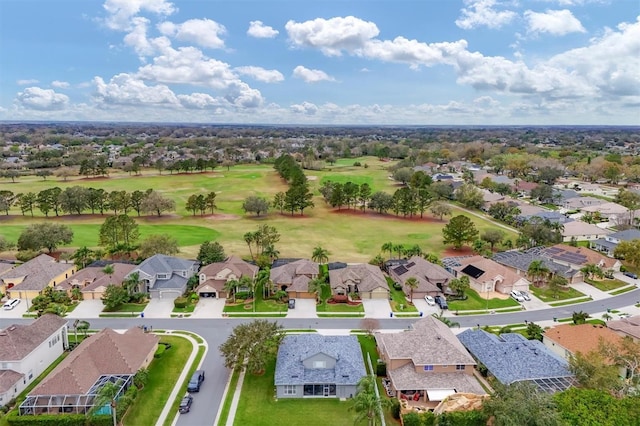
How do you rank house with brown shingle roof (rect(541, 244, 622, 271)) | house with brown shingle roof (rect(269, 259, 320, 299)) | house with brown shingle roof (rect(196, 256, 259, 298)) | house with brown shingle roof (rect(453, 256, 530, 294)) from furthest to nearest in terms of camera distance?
house with brown shingle roof (rect(541, 244, 622, 271)) < house with brown shingle roof (rect(453, 256, 530, 294)) < house with brown shingle roof (rect(269, 259, 320, 299)) < house with brown shingle roof (rect(196, 256, 259, 298))

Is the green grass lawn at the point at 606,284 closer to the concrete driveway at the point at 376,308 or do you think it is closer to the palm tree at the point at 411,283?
the palm tree at the point at 411,283

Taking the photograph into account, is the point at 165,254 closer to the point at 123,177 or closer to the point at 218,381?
the point at 218,381

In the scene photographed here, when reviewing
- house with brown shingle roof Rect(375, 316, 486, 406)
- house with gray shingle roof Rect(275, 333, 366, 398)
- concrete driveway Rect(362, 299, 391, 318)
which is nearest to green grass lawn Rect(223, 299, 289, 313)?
concrete driveway Rect(362, 299, 391, 318)

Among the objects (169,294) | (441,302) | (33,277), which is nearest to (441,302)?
(441,302)

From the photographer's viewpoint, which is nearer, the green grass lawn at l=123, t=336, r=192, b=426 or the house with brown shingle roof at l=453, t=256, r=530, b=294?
the green grass lawn at l=123, t=336, r=192, b=426

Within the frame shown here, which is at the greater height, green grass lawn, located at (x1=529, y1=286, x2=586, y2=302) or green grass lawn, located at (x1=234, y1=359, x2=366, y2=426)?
green grass lawn, located at (x1=234, y1=359, x2=366, y2=426)

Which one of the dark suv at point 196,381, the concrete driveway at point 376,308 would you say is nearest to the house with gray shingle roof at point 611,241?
the concrete driveway at point 376,308

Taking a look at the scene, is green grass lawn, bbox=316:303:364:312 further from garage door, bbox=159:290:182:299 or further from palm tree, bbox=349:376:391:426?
palm tree, bbox=349:376:391:426
